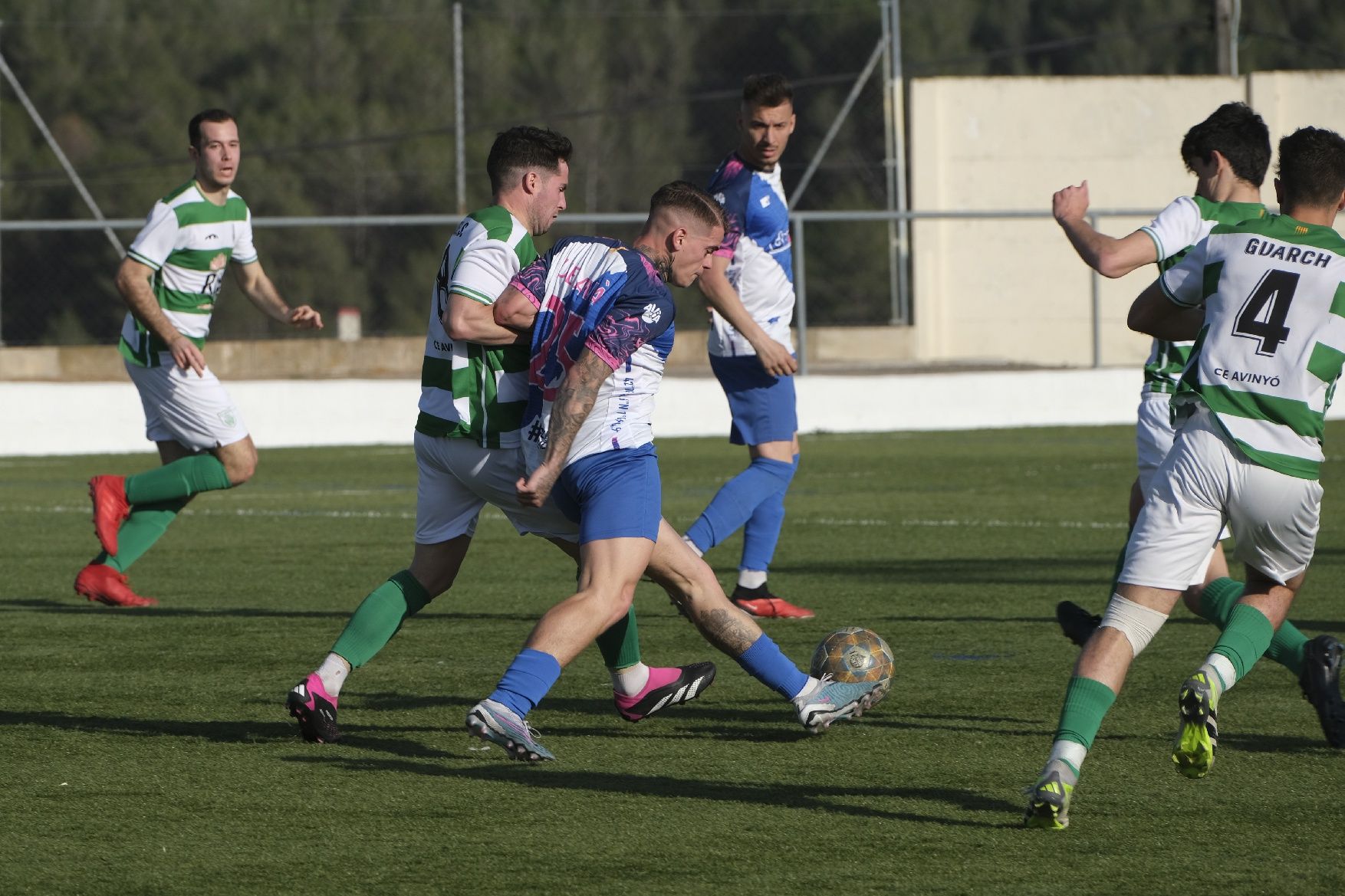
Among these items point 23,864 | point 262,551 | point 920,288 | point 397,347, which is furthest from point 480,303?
point 920,288

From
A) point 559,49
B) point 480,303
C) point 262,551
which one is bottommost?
point 262,551

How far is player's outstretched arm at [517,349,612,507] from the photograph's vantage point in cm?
531

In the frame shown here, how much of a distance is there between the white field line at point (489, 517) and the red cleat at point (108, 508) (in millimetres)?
3993

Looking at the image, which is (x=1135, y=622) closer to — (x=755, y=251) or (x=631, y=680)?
(x=631, y=680)

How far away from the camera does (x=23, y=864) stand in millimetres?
4477

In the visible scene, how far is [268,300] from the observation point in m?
9.52

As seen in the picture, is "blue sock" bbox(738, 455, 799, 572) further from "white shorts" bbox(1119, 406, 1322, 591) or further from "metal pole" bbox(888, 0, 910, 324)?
"metal pole" bbox(888, 0, 910, 324)

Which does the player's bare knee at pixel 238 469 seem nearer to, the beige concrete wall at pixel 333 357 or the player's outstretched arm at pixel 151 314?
the player's outstretched arm at pixel 151 314

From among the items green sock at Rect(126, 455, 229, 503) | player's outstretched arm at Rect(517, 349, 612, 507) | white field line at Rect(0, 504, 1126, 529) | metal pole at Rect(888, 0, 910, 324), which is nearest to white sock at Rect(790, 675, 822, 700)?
player's outstretched arm at Rect(517, 349, 612, 507)

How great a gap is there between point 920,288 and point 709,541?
2641 cm

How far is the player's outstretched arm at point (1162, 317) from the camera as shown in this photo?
5117mm

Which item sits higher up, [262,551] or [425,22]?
[425,22]

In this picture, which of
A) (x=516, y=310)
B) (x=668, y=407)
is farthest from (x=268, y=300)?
(x=668, y=407)

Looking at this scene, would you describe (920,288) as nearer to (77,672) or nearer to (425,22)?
(425,22)
